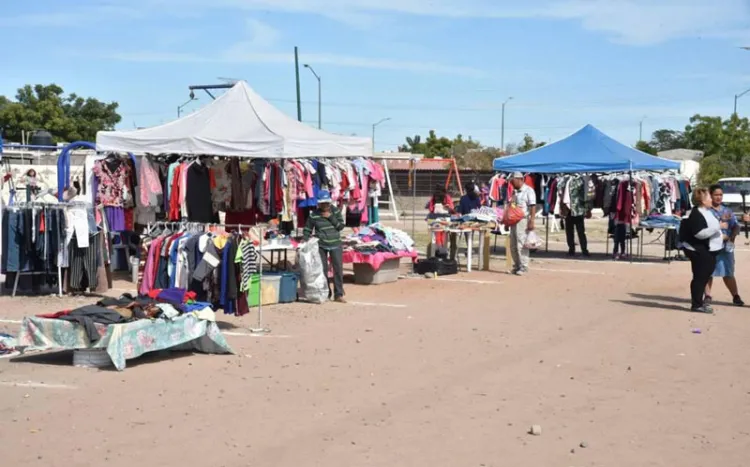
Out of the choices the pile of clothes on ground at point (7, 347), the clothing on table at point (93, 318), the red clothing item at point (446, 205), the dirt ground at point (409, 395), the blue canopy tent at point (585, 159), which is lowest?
the dirt ground at point (409, 395)

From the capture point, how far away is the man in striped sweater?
13430 millimetres

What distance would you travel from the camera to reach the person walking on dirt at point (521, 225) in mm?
17344

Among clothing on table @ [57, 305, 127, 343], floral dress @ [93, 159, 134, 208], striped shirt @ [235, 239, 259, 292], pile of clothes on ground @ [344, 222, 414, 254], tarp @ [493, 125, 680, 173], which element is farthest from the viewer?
tarp @ [493, 125, 680, 173]

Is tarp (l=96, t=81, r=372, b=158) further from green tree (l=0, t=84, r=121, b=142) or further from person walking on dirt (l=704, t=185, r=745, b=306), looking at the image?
green tree (l=0, t=84, r=121, b=142)

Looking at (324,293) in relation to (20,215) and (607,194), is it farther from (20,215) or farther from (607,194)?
(607,194)

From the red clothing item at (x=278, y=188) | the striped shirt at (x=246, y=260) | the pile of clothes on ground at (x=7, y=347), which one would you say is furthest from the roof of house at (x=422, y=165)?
the pile of clothes on ground at (x=7, y=347)

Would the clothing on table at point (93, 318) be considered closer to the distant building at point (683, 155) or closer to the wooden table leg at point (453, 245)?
the wooden table leg at point (453, 245)

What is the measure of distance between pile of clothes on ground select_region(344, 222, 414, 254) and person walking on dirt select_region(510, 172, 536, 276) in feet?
7.37

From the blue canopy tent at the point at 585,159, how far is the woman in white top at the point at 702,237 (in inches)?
281

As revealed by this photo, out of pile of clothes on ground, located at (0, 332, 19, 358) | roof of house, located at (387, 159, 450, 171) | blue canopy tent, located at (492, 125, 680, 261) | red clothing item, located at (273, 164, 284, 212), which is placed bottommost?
pile of clothes on ground, located at (0, 332, 19, 358)

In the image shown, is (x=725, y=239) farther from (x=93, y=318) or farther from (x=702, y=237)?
(x=93, y=318)

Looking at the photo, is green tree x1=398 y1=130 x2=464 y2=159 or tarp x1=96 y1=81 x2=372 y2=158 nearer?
tarp x1=96 y1=81 x2=372 y2=158

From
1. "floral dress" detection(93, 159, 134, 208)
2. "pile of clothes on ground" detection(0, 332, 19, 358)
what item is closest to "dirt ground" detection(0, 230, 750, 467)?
"pile of clothes on ground" detection(0, 332, 19, 358)

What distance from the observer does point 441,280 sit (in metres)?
16.7
